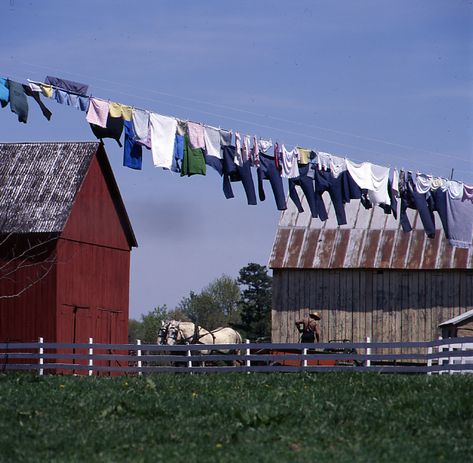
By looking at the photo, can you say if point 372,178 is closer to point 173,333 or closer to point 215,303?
point 173,333

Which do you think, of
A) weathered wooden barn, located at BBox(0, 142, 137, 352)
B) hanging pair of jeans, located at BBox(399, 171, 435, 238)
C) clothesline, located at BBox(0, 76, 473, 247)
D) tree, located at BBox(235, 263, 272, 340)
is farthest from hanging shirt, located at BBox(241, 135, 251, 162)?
tree, located at BBox(235, 263, 272, 340)

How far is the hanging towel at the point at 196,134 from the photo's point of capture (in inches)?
991

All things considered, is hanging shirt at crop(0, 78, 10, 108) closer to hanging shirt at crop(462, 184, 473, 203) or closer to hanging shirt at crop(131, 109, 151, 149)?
hanging shirt at crop(131, 109, 151, 149)

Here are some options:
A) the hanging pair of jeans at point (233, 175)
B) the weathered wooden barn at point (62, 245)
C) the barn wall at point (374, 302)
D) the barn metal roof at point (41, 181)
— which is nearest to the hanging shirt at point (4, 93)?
the hanging pair of jeans at point (233, 175)

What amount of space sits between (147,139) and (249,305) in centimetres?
5469

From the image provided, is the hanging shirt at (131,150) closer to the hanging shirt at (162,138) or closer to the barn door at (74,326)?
the hanging shirt at (162,138)

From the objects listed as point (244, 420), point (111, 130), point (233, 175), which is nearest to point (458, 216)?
point (233, 175)

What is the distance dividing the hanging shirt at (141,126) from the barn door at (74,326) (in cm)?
1061

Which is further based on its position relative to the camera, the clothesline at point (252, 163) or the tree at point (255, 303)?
the tree at point (255, 303)

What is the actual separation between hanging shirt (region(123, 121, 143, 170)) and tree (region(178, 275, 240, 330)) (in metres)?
68.3

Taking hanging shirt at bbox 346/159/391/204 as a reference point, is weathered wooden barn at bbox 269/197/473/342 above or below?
below

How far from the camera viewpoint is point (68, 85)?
22.8 meters

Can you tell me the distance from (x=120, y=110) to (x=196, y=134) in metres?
2.01

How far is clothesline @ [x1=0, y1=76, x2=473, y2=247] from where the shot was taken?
23484 millimetres
